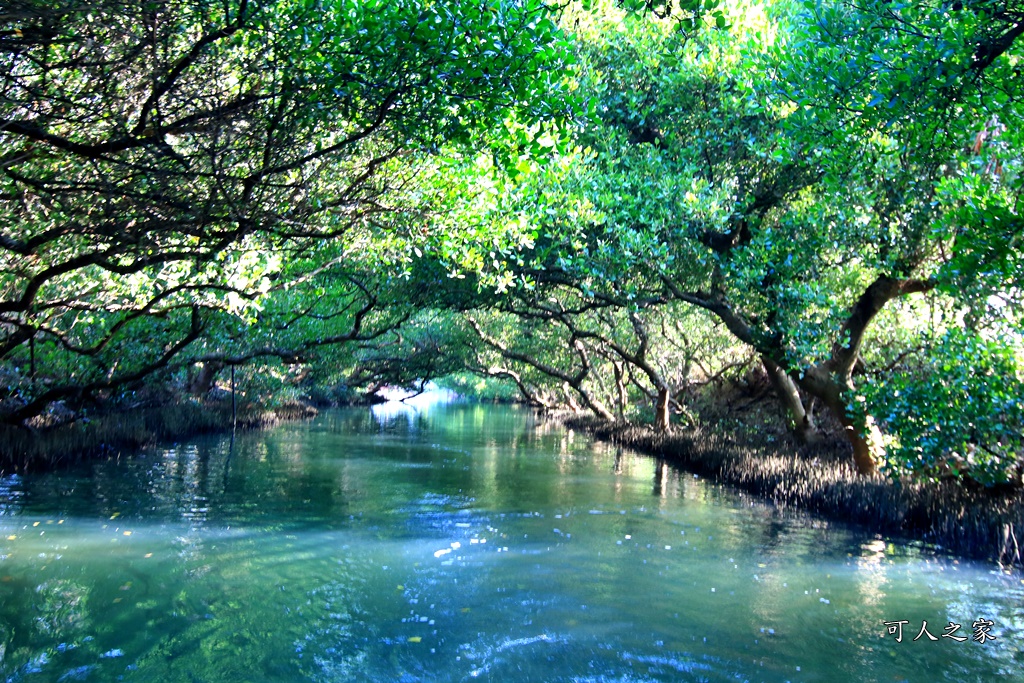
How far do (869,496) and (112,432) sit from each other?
1545 cm

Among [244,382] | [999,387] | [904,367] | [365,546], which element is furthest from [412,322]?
[999,387]

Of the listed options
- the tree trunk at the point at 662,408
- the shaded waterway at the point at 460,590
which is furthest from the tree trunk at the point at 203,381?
the tree trunk at the point at 662,408

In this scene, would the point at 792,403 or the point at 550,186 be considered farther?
the point at 792,403

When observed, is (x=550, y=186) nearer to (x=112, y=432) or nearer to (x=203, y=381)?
(x=112, y=432)

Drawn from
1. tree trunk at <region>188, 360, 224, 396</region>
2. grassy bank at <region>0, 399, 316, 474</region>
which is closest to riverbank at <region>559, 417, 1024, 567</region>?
grassy bank at <region>0, 399, 316, 474</region>

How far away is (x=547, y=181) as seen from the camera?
40.7 feet

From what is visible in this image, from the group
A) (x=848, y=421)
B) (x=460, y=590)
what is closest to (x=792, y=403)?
(x=848, y=421)

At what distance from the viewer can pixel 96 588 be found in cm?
702

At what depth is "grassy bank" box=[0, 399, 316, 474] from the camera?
1347 cm

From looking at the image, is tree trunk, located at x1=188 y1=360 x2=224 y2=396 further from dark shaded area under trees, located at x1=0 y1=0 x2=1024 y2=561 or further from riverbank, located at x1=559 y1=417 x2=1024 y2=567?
riverbank, located at x1=559 y1=417 x2=1024 y2=567

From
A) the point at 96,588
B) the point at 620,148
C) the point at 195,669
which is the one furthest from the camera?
the point at 620,148

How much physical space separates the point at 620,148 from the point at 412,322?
14.8m

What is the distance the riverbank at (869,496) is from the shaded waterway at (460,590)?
55 cm

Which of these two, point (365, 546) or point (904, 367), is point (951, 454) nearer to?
point (904, 367)
